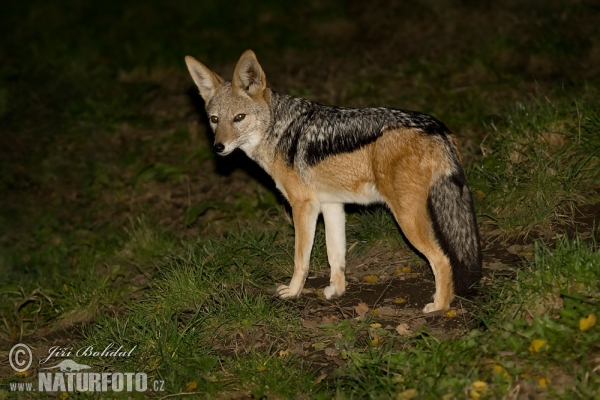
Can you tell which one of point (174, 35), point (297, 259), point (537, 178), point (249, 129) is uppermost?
point (174, 35)

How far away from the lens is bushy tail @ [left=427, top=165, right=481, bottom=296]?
17.1ft

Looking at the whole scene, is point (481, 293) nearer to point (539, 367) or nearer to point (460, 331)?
point (460, 331)

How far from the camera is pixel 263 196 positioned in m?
8.83

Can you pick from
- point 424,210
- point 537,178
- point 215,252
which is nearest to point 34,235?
point 215,252

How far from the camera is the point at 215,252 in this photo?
22.9ft

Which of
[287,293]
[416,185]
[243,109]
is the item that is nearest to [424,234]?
[416,185]

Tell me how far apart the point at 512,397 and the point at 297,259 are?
104 inches

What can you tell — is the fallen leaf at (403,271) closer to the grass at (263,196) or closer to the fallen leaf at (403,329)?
the grass at (263,196)

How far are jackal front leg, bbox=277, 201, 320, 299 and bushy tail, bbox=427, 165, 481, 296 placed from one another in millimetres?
1319

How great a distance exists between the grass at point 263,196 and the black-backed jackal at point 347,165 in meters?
0.36

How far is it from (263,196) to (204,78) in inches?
98.1

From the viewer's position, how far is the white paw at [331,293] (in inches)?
245

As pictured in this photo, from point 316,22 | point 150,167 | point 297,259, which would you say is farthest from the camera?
point 316,22

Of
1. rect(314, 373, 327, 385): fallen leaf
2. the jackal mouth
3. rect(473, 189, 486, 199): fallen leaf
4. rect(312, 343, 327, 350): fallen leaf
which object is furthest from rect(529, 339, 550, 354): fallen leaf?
the jackal mouth
